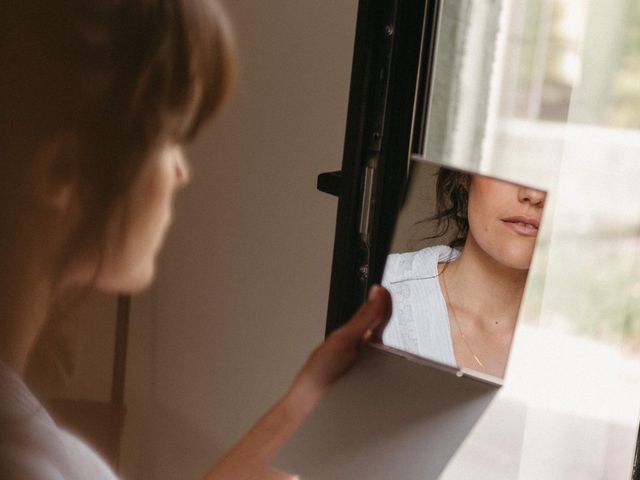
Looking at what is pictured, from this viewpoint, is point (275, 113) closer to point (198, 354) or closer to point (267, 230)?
point (267, 230)

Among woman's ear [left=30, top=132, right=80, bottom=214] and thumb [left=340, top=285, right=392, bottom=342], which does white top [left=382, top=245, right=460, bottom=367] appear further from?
woman's ear [left=30, top=132, right=80, bottom=214]

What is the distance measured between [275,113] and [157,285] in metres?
0.16

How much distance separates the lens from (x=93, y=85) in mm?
481

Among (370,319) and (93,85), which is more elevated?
(93,85)

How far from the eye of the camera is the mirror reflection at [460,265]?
2.11 ft

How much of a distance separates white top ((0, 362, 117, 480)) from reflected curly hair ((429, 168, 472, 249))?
34 centimetres

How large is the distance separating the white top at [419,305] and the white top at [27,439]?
0.27 meters

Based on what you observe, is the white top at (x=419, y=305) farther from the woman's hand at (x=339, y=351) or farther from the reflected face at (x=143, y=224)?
the reflected face at (x=143, y=224)

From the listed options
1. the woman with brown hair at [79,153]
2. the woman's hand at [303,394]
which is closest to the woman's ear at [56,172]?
the woman with brown hair at [79,153]

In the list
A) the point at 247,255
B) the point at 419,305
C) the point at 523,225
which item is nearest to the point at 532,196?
the point at 523,225

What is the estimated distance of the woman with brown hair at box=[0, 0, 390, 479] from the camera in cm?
48

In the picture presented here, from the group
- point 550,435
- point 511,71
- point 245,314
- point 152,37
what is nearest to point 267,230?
point 245,314

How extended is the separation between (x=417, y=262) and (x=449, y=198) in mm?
61

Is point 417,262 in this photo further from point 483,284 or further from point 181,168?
point 181,168
